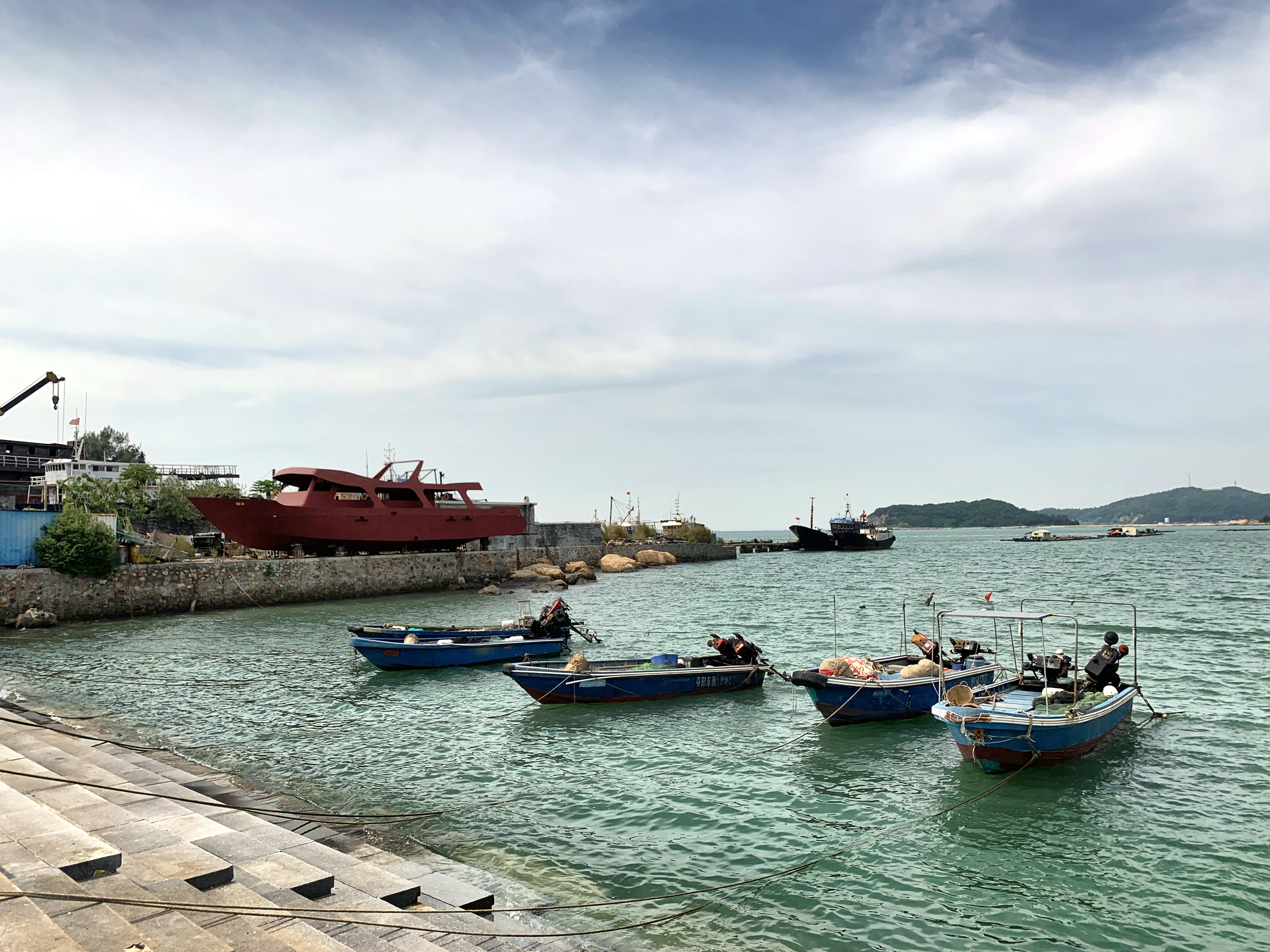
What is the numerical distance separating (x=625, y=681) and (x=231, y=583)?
25.9 m

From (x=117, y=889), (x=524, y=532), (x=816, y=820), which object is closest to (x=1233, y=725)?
(x=816, y=820)

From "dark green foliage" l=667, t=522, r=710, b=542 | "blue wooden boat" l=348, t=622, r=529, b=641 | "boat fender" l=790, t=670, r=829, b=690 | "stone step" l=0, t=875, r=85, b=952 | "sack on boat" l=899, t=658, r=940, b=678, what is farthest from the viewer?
"dark green foliage" l=667, t=522, r=710, b=542

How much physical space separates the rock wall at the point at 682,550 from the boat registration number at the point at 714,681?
51736 millimetres

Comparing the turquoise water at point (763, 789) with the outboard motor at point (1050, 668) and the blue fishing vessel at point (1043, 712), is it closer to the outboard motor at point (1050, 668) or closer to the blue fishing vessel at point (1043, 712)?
the blue fishing vessel at point (1043, 712)

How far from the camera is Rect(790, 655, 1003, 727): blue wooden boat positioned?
49.6 ft

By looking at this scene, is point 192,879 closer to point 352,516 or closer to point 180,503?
point 352,516

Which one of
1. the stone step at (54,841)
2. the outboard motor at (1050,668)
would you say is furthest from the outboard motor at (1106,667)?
the stone step at (54,841)

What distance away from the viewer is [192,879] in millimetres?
5754

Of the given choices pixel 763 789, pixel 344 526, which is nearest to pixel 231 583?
pixel 344 526

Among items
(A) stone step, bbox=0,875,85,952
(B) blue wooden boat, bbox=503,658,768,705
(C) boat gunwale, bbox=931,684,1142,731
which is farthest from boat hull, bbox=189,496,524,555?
(A) stone step, bbox=0,875,85,952

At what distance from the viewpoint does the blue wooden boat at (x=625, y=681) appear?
55.6 feet

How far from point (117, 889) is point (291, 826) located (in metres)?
4.35

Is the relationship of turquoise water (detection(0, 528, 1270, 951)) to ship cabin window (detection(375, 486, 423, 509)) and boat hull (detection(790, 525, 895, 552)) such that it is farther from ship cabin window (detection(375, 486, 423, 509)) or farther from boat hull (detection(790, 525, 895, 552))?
boat hull (detection(790, 525, 895, 552))

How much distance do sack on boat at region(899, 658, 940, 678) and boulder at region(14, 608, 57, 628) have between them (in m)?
30.2
